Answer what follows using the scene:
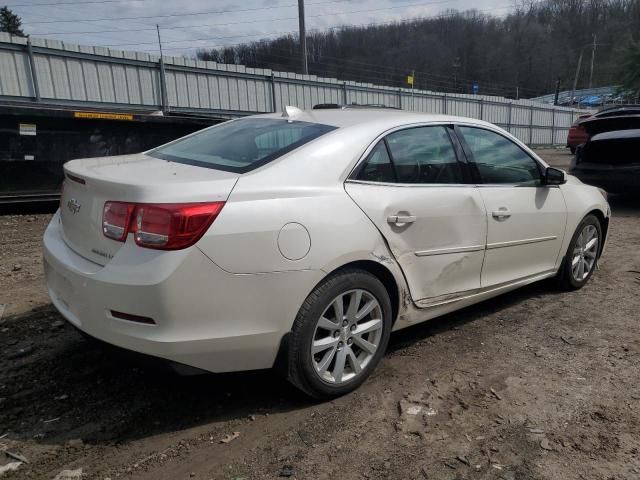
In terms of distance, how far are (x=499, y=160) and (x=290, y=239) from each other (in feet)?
6.86

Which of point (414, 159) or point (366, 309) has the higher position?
point (414, 159)

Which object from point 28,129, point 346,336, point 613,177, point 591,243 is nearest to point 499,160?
point 591,243

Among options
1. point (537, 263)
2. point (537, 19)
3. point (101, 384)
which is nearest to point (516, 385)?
point (537, 263)

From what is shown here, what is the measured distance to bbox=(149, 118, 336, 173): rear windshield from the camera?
2.87 m

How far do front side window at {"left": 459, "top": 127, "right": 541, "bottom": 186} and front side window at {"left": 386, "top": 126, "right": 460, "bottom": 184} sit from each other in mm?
244

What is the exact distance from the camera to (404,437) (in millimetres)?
2609

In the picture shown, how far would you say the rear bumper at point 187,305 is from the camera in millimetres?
2322

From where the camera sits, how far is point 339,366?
9.43 ft

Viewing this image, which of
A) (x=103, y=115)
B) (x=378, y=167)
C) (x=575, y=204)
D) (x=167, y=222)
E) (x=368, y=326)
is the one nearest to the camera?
(x=167, y=222)

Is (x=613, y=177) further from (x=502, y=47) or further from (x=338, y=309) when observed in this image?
(x=502, y=47)

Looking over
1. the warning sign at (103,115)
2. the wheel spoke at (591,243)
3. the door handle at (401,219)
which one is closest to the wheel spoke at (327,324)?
the door handle at (401,219)

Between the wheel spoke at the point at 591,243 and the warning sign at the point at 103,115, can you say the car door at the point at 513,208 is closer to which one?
the wheel spoke at the point at 591,243

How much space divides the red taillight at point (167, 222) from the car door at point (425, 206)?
86 centimetres

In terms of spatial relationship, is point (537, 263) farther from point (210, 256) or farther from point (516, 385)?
point (210, 256)
